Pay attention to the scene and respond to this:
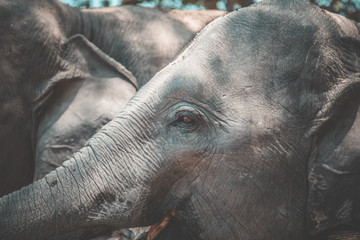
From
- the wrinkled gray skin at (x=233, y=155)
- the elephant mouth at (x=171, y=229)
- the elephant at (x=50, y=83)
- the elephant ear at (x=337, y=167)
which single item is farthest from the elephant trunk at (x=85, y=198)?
the elephant at (x=50, y=83)

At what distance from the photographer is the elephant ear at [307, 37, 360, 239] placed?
260 cm

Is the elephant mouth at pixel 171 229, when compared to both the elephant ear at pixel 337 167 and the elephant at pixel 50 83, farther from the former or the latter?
the elephant at pixel 50 83

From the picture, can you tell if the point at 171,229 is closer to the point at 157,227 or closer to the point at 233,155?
the point at 157,227

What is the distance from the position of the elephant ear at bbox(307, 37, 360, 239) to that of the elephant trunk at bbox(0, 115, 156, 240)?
79 centimetres

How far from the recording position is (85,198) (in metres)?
2.51

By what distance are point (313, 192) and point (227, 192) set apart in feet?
1.35

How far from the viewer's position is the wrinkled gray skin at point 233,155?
8.42 feet

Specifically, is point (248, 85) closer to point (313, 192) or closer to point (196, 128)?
point (196, 128)

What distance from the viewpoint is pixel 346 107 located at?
108 inches

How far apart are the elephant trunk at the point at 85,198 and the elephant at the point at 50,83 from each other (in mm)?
1451

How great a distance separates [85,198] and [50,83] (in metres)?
2.05

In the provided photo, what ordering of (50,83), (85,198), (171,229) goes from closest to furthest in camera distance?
(85,198)
(171,229)
(50,83)

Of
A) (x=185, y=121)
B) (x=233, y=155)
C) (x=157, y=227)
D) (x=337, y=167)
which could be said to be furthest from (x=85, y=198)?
(x=337, y=167)

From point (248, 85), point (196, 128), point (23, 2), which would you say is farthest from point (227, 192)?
point (23, 2)
